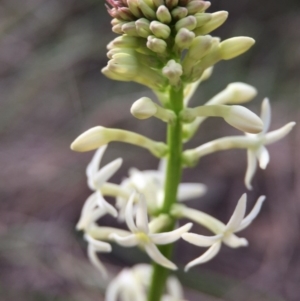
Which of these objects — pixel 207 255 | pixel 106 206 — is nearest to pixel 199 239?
pixel 207 255

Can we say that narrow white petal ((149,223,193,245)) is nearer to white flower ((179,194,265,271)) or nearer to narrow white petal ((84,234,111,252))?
white flower ((179,194,265,271))

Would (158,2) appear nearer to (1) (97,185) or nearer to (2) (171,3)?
(2) (171,3)

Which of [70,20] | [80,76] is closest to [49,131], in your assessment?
[80,76]

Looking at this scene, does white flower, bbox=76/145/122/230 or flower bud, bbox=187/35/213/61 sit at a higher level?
flower bud, bbox=187/35/213/61

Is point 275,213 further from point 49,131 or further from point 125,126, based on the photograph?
point 49,131

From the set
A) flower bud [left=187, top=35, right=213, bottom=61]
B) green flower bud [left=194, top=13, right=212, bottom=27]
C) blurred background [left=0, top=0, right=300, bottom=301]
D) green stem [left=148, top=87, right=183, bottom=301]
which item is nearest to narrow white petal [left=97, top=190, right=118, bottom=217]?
green stem [left=148, top=87, right=183, bottom=301]

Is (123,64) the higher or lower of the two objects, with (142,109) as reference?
higher
